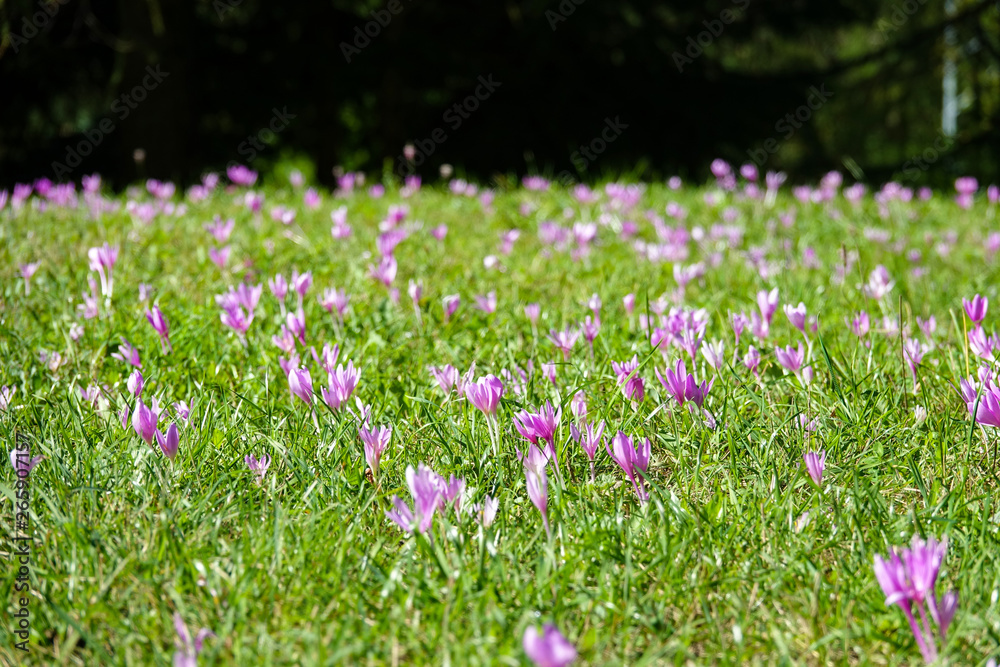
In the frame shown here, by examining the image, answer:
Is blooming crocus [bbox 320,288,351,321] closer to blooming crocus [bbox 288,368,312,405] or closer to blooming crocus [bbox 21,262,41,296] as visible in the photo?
blooming crocus [bbox 288,368,312,405]

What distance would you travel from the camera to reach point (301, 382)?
6.97 feet

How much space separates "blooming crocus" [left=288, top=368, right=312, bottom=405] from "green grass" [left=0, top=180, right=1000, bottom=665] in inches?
3.5

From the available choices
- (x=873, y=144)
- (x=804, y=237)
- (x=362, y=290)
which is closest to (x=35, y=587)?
(x=362, y=290)

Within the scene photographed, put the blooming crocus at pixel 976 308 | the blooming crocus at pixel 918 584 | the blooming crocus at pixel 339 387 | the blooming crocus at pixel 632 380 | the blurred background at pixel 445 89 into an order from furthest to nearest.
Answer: the blurred background at pixel 445 89, the blooming crocus at pixel 976 308, the blooming crocus at pixel 632 380, the blooming crocus at pixel 339 387, the blooming crocus at pixel 918 584

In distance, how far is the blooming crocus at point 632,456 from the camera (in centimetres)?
173

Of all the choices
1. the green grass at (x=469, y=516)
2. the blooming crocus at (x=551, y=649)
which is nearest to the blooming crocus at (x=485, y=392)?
the green grass at (x=469, y=516)

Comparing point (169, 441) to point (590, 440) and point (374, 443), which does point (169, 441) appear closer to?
point (374, 443)

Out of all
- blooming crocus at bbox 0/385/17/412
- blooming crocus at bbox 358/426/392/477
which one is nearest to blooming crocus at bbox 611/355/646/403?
blooming crocus at bbox 358/426/392/477

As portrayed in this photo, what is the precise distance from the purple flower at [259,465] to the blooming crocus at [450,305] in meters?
1.21

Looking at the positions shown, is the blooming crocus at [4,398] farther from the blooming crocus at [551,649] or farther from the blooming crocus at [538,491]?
the blooming crocus at [551,649]

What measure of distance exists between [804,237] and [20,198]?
4734 millimetres

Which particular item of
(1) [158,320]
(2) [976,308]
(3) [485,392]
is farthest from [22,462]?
(2) [976,308]

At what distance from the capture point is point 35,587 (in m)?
1.61

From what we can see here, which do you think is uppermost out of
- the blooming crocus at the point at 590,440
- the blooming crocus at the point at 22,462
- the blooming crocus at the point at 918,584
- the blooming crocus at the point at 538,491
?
the blooming crocus at the point at 590,440
